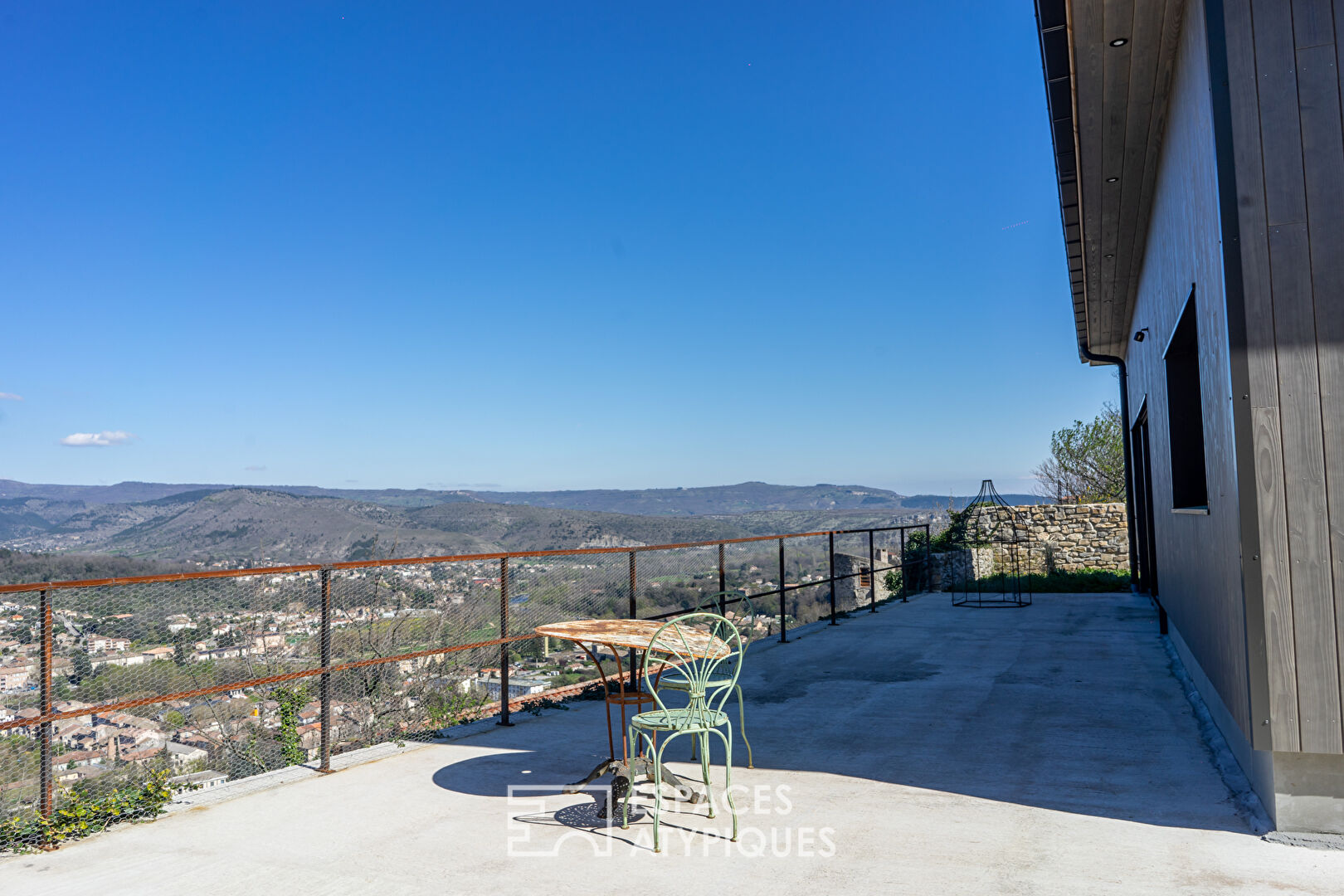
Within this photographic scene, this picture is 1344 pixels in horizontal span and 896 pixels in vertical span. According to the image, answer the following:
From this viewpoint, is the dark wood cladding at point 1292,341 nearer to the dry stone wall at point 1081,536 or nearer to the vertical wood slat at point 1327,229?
the vertical wood slat at point 1327,229

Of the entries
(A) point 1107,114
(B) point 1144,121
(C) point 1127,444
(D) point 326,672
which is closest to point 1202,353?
(A) point 1107,114

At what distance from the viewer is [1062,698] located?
16.2 feet

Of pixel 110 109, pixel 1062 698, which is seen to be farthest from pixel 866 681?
pixel 110 109

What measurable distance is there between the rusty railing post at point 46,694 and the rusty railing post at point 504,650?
2.19m

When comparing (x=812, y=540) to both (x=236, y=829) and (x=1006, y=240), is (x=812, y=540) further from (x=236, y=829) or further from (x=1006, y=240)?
(x=1006, y=240)

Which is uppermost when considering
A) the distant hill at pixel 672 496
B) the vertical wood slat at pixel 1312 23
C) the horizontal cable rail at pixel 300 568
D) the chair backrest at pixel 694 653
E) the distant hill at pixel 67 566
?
the vertical wood slat at pixel 1312 23

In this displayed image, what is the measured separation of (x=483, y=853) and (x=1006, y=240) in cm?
2069

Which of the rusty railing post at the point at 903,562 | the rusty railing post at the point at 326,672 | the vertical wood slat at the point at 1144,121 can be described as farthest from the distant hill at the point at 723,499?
the rusty railing post at the point at 326,672

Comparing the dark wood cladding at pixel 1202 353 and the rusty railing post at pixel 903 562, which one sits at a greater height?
the dark wood cladding at pixel 1202 353

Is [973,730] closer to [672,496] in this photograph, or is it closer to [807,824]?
[807,824]

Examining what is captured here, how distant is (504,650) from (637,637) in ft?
5.63

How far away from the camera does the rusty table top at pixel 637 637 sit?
3.10 metres

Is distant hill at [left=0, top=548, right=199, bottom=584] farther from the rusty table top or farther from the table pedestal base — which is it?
the table pedestal base

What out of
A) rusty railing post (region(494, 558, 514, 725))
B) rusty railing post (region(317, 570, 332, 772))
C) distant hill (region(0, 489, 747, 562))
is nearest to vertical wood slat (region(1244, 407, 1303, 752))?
rusty railing post (region(494, 558, 514, 725))
